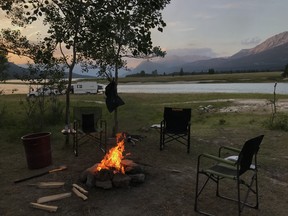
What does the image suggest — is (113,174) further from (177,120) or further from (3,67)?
(3,67)

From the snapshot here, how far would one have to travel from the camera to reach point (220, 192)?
574 centimetres

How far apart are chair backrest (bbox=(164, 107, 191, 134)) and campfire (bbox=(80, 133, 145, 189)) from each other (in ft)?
9.22

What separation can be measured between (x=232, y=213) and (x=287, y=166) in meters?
3.33

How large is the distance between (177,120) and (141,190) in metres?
3.44

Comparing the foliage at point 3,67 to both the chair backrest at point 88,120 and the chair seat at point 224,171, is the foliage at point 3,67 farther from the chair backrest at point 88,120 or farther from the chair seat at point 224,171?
the chair seat at point 224,171

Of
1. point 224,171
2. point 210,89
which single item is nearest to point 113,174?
point 224,171

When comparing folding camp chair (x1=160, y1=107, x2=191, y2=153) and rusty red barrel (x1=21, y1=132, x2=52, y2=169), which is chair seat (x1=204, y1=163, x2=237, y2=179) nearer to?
folding camp chair (x1=160, y1=107, x2=191, y2=153)

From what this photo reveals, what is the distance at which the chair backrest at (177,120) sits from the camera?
8.59 metres

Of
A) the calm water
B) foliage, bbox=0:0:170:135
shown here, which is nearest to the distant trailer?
the calm water

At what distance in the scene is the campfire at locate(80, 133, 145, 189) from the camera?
18.2ft

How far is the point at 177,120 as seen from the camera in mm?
8641

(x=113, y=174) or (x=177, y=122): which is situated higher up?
(x=177, y=122)

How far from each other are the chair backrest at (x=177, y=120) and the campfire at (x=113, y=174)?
2811 mm

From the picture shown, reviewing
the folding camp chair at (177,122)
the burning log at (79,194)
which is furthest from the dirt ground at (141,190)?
the folding camp chair at (177,122)
